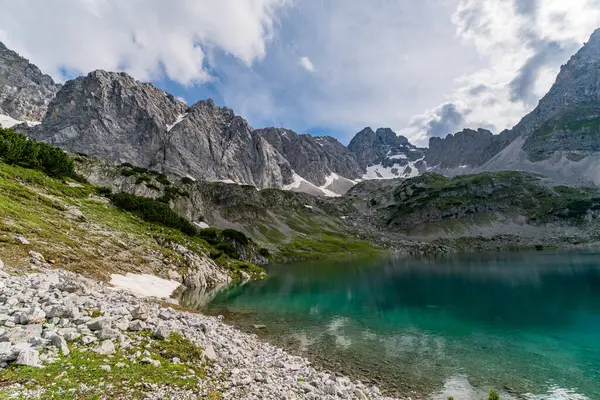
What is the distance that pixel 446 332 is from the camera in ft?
114

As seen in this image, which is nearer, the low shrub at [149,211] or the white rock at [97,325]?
the white rock at [97,325]

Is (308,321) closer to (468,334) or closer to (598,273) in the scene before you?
(468,334)

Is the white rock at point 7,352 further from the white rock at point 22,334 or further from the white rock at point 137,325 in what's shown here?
the white rock at point 137,325

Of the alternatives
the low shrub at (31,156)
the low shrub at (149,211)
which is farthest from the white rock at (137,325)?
→ the low shrub at (31,156)

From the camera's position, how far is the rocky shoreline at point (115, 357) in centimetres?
1049

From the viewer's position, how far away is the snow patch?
37.7m

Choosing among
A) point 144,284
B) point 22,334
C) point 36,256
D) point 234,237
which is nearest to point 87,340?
point 22,334

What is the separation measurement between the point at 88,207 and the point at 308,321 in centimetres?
5222

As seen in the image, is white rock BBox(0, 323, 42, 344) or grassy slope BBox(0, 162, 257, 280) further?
grassy slope BBox(0, 162, 257, 280)

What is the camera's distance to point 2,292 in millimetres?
16484

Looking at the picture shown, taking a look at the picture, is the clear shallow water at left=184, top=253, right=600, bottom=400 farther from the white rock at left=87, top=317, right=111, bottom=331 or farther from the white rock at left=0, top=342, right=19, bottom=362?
the white rock at left=0, top=342, right=19, bottom=362

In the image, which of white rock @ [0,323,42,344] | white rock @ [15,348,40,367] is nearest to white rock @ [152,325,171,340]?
white rock @ [0,323,42,344]

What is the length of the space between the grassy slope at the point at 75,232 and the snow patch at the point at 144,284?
1548 mm

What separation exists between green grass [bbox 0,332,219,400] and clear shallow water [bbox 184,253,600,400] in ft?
46.2
